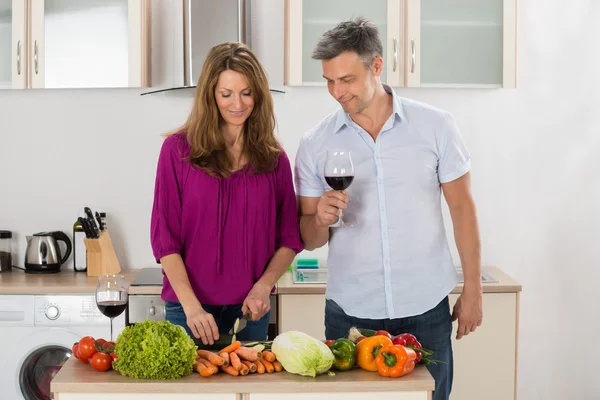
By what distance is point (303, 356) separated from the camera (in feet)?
6.07

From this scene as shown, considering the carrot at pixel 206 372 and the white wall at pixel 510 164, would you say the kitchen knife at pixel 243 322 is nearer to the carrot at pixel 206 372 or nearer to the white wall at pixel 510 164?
the carrot at pixel 206 372

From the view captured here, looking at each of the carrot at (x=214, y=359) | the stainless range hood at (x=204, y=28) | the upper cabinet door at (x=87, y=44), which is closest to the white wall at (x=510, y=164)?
the upper cabinet door at (x=87, y=44)

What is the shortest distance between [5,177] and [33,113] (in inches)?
13.4

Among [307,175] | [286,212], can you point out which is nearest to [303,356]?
[286,212]

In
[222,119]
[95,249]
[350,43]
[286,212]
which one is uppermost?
[350,43]

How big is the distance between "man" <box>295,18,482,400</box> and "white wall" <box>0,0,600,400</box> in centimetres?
149

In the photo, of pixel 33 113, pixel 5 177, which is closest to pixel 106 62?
pixel 33 113

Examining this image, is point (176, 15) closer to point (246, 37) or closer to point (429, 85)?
point (246, 37)

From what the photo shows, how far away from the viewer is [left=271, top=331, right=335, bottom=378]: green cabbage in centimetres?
185

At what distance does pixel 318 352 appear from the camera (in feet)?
6.10

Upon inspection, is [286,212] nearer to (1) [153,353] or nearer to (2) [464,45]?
(1) [153,353]

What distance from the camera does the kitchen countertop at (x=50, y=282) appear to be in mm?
3414

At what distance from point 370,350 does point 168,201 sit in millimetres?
763

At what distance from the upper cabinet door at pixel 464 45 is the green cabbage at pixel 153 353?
6.57 ft
